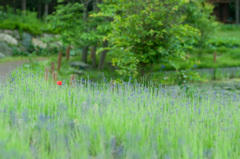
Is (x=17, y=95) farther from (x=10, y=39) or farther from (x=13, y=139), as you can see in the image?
(x=10, y=39)

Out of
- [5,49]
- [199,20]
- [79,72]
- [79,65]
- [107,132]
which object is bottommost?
[107,132]

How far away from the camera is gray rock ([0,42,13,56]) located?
59.0 ft

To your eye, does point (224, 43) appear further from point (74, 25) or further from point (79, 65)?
point (74, 25)

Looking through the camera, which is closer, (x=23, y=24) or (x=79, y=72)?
(x=79, y=72)

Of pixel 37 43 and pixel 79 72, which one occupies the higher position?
pixel 37 43

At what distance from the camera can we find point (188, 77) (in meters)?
9.15

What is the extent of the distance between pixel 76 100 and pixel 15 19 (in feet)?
55.6

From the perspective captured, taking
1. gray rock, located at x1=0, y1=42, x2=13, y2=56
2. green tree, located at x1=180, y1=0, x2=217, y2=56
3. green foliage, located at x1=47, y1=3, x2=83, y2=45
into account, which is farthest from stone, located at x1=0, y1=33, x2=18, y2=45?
green tree, located at x1=180, y1=0, x2=217, y2=56

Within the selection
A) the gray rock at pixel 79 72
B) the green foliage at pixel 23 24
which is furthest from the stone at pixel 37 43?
the gray rock at pixel 79 72

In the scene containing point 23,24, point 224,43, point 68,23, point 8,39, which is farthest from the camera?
point 224,43

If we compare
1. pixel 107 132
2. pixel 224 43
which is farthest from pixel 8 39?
pixel 107 132

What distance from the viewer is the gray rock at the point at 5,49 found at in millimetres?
17969

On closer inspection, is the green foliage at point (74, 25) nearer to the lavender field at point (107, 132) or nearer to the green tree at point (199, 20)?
the green tree at point (199, 20)

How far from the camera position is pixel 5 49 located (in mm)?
18094
